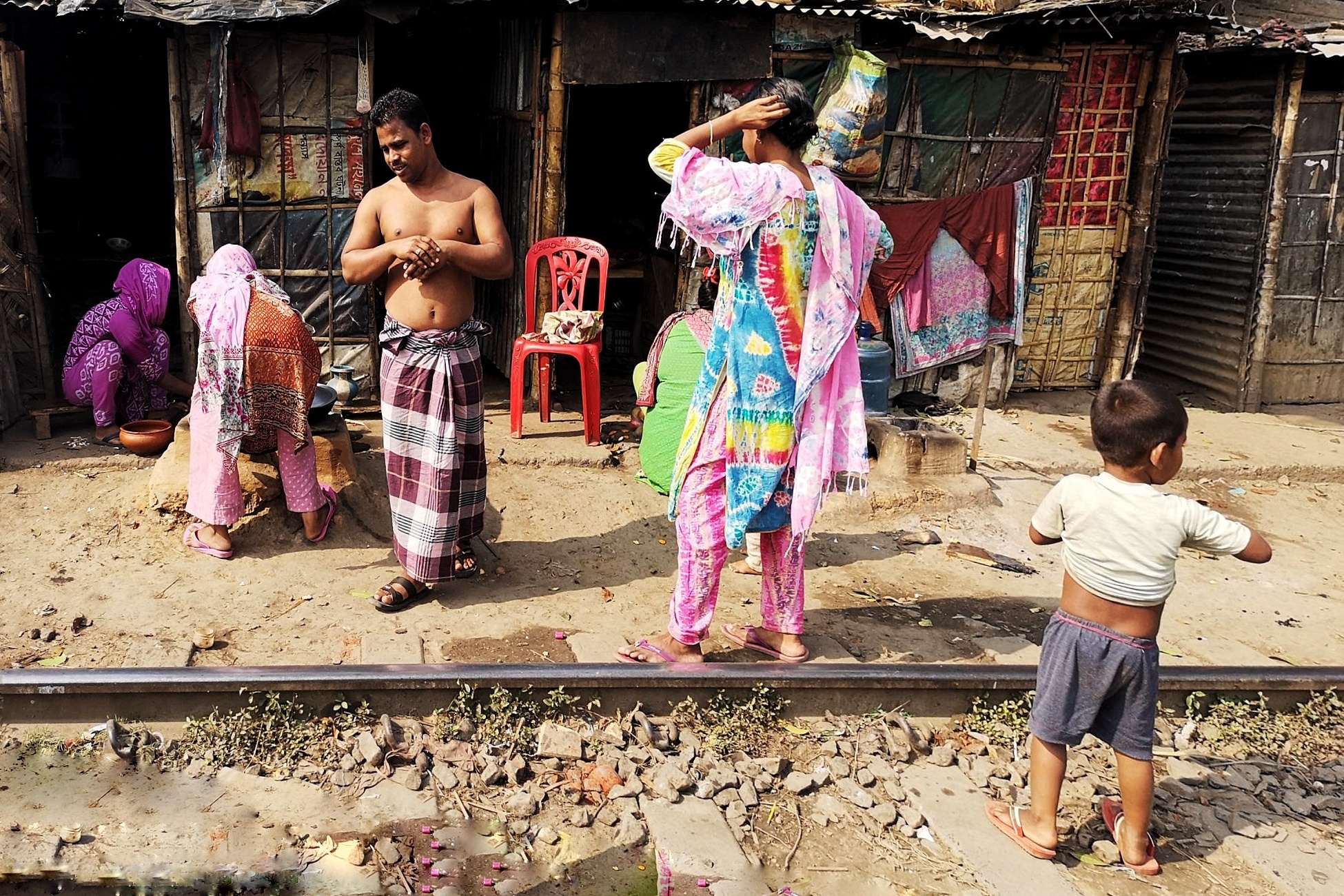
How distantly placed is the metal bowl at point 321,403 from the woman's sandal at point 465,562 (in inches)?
50.7

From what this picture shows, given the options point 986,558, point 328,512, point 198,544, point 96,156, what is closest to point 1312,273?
point 986,558

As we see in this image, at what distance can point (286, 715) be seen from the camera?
384 cm

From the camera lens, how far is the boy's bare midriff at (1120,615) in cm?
318

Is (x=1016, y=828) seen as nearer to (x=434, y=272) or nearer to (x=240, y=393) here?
(x=434, y=272)

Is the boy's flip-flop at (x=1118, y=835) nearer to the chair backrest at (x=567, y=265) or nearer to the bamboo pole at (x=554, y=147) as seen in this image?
the chair backrest at (x=567, y=265)

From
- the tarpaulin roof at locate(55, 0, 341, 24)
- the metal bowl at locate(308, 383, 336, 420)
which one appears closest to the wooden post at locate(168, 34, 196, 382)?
the tarpaulin roof at locate(55, 0, 341, 24)

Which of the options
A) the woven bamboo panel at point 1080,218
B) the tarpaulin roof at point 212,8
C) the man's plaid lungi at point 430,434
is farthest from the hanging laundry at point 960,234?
the man's plaid lungi at point 430,434

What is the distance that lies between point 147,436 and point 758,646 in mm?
4220

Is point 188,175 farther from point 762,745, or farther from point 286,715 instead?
point 762,745

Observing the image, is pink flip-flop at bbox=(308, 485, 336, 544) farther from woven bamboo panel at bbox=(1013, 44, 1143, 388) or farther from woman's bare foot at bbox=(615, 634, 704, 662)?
woven bamboo panel at bbox=(1013, 44, 1143, 388)

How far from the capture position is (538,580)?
5.50 meters

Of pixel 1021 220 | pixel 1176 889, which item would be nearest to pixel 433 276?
pixel 1176 889

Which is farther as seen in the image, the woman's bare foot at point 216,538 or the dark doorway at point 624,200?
the dark doorway at point 624,200

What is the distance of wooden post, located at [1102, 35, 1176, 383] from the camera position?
30.0ft
